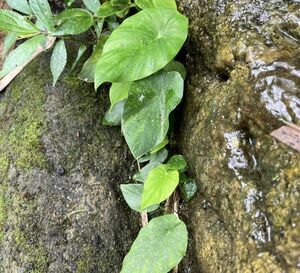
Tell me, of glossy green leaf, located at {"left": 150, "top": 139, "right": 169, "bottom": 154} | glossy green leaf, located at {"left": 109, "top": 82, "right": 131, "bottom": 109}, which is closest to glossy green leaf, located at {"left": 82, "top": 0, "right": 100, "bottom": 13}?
glossy green leaf, located at {"left": 109, "top": 82, "right": 131, "bottom": 109}

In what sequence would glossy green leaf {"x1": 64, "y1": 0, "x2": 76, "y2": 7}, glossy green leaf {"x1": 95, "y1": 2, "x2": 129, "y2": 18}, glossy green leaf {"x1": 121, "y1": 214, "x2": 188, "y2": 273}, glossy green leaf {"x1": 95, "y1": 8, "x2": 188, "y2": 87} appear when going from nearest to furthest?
glossy green leaf {"x1": 121, "y1": 214, "x2": 188, "y2": 273} → glossy green leaf {"x1": 95, "y1": 8, "x2": 188, "y2": 87} → glossy green leaf {"x1": 95, "y1": 2, "x2": 129, "y2": 18} → glossy green leaf {"x1": 64, "y1": 0, "x2": 76, "y2": 7}

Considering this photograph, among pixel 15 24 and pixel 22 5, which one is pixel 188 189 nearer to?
pixel 15 24

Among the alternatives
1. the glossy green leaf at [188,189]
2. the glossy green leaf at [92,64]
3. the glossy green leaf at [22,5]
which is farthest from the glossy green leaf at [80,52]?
the glossy green leaf at [188,189]

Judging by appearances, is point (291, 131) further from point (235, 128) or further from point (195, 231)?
A: point (195, 231)

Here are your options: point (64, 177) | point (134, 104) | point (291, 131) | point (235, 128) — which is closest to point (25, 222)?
point (64, 177)

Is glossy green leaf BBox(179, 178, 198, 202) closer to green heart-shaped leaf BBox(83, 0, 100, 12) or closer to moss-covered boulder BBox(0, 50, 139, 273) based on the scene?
moss-covered boulder BBox(0, 50, 139, 273)

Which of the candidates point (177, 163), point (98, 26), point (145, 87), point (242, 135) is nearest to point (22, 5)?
point (98, 26)
